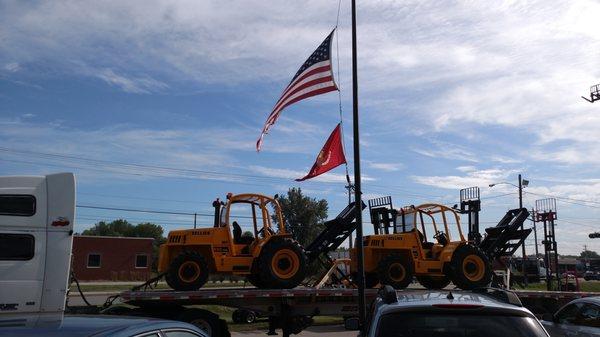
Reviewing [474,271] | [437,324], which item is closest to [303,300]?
[474,271]

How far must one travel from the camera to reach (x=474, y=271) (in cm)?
1460

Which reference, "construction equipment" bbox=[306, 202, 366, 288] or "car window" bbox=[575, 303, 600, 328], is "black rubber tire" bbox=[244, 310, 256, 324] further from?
"car window" bbox=[575, 303, 600, 328]

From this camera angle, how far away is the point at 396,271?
14328 millimetres

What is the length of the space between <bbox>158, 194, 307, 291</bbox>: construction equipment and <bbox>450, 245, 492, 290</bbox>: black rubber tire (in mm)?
3932

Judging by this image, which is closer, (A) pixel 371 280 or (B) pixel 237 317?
(A) pixel 371 280

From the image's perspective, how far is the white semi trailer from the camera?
378 inches

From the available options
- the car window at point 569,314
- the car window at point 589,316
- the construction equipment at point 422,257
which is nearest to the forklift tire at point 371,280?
the construction equipment at point 422,257

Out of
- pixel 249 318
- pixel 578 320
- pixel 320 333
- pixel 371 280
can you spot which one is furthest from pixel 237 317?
pixel 578 320

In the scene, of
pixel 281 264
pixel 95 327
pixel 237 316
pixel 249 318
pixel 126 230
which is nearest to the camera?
pixel 95 327

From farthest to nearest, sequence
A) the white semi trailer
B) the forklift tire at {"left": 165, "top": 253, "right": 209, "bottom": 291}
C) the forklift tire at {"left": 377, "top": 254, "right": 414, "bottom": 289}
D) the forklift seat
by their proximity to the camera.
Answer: the forklift tire at {"left": 377, "top": 254, "right": 414, "bottom": 289} → the forklift seat → the forklift tire at {"left": 165, "top": 253, "right": 209, "bottom": 291} → the white semi trailer

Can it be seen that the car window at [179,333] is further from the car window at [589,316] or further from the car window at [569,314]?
the car window at [569,314]

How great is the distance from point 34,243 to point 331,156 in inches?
253

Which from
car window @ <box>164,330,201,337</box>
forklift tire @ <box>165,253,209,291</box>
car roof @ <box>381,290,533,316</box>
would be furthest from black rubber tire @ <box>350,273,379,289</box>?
car window @ <box>164,330,201,337</box>

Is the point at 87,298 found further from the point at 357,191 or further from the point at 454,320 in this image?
the point at 454,320
